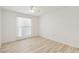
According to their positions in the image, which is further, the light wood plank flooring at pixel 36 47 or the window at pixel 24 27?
the window at pixel 24 27

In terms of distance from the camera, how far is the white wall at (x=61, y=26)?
1.45 m

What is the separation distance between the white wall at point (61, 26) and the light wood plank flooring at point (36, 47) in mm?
116

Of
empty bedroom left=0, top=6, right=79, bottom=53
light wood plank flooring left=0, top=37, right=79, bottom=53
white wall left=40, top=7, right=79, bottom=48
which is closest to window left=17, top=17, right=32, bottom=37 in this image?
empty bedroom left=0, top=6, right=79, bottom=53

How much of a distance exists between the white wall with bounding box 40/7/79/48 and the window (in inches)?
9.7

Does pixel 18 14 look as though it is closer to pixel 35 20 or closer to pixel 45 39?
pixel 35 20

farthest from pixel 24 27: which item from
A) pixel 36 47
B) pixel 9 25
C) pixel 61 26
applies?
pixel 61 26

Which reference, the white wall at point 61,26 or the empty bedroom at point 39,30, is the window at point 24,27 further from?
the white wall at point 61,26

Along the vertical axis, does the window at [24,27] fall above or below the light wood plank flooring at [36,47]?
above

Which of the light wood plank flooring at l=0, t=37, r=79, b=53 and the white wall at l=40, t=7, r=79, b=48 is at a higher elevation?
the white wall at l=40, t=7, r=79, b=48

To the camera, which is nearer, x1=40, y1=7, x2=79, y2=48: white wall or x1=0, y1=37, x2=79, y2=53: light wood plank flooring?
x1=0, y1=37, x2=79, y2=53: light wood plank flooring

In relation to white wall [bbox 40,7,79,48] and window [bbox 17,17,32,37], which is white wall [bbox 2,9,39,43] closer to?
window [bbox 17,17,32,37]

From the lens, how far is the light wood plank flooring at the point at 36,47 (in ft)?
4.31

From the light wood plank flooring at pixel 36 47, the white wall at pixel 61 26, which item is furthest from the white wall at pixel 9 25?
the white wall at pixel 61 26

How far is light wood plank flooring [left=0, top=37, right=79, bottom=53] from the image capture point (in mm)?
1313
